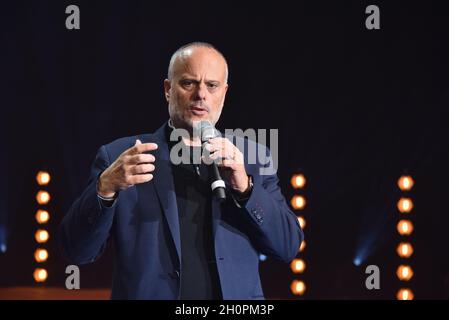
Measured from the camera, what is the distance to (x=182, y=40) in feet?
18.3

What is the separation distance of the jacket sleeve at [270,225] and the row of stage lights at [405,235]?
3.31 metres

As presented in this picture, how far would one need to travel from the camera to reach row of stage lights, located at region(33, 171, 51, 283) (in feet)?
17.4

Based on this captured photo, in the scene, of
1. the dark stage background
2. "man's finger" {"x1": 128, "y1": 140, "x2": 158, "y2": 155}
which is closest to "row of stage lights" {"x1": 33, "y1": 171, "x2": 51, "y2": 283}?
the dark stage background

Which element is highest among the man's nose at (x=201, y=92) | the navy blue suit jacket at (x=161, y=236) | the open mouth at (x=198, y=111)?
Answer: the man's nose at (x=201, y=92)

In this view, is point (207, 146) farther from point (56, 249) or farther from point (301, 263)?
point (56, 249)

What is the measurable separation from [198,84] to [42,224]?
379cm

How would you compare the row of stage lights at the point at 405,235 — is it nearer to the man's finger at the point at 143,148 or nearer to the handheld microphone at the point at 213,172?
the handheld microphone at the point at 213,172

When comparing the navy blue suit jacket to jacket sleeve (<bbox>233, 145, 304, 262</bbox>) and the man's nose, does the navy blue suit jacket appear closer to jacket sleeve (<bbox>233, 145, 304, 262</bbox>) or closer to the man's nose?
jacket sleeve (<bbox>233, 145, 304, 262</bbox>)

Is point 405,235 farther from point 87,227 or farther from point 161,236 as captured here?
point 87,227

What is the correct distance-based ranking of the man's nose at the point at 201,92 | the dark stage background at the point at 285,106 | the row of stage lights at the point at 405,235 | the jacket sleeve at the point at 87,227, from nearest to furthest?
the jacket sleeve at the point at 87,227
the man's nose at the point at 201,92
the row of stage lights at the point at 405,235
the dark stage background at the point at 285,106

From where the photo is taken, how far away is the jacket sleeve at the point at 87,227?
5.79 feet

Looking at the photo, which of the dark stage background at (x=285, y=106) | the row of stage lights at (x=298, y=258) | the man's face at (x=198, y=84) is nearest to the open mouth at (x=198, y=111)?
the man's face at (x=198, y=84)
